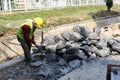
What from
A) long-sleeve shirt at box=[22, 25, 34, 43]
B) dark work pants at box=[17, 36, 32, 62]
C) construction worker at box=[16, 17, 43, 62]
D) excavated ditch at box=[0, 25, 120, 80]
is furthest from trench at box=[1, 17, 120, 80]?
long-sleeve shirt at box=[22, 25, 34, 43]

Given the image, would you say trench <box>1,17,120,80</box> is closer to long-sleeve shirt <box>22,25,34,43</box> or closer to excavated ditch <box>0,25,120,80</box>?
excavated ditch <box>0,25,120,80</box>

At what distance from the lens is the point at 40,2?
21984mm

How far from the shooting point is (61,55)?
31.3 feet

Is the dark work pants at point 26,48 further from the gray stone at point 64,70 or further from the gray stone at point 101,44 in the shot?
the gray stone at point 101,44

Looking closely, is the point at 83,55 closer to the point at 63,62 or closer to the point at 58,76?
the point at 63,62

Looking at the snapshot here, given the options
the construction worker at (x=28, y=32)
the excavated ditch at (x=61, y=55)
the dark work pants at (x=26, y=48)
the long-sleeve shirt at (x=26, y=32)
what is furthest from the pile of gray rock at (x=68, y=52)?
the long-sleeve shirt at (x=26, y=32)

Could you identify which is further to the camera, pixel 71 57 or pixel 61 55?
pixel 61 55

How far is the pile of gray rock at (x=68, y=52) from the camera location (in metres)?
8.31

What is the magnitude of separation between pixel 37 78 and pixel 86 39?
11.0 feet

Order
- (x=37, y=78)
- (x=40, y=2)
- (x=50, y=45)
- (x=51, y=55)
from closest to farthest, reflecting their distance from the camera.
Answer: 1. (x=37, y=78)
2. (x=51, y=55)
3. (x=50, y=45)
4. (x=40, y=2)

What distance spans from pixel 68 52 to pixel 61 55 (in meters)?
0.38

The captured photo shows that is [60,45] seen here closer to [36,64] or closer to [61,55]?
[61,55]

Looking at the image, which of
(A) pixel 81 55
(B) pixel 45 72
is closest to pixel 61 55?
(A) pixel 81 55

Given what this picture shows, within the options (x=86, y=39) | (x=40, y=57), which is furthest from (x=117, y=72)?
(x=86, y=39)
